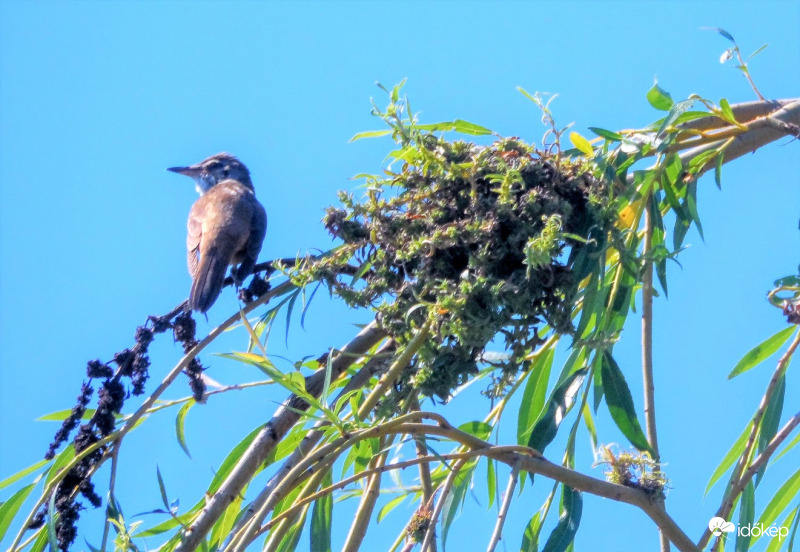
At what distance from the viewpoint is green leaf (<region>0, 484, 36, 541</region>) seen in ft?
12.7

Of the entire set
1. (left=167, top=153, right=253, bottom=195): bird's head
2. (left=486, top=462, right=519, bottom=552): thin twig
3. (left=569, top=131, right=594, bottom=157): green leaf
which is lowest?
(left=486, top=462, right=519, bottom=552): thin twig

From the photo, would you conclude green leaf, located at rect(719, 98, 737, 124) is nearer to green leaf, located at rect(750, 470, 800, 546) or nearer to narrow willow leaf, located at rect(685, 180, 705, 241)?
narrow willow leaf, located at rect(685, 180, 705, 241)

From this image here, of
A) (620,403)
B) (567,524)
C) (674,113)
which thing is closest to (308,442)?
(567,524)

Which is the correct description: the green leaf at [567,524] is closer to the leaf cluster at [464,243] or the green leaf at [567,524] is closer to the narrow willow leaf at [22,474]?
the leaf cluster at [464,243]

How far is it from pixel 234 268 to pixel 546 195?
2740 millimetres

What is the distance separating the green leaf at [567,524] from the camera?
312 centimetres

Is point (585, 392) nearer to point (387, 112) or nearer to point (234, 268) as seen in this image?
point (387, 112)

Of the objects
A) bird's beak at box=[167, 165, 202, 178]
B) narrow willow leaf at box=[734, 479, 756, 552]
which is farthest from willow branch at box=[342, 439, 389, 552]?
bird's beak at box=[167, 165, 202, 178]

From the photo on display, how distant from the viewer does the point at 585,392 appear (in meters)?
3.12

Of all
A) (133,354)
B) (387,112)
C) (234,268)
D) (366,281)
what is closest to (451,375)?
(366,281)

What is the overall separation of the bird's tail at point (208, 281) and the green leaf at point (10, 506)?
39.5 inches

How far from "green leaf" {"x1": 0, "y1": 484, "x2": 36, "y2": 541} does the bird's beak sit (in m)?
3.97

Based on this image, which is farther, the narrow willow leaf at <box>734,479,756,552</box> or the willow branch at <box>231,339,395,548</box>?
the narrow willow leaf at <box>734,479,756,552</box>

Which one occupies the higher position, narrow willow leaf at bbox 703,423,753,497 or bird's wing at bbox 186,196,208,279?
bird's wing at bbox 186,196,208,279
